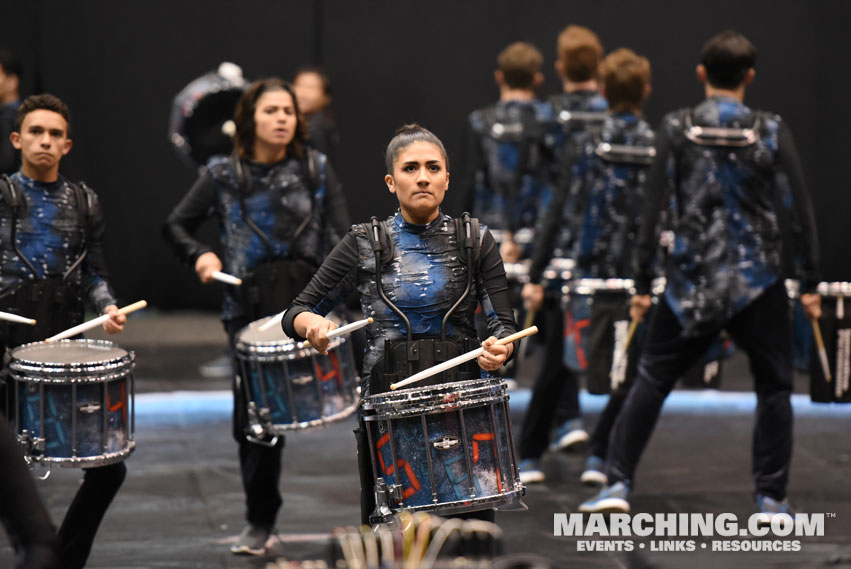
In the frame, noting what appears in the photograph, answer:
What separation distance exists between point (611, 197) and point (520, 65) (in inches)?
45.4

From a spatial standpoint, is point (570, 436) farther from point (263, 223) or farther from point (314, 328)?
point (314, 328)

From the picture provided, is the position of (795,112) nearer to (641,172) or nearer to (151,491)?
(641,172)

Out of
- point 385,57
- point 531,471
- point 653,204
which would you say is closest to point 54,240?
point 653,204

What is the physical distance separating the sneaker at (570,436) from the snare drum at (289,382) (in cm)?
211

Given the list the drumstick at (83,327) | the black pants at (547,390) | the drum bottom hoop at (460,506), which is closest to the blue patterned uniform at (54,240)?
the drumstick at (83,327)

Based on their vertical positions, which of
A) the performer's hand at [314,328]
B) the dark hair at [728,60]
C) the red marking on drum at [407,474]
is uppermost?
the dark hair at [728,60]

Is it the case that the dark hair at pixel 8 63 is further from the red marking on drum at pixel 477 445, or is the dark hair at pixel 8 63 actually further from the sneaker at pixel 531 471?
the red marking on drum at pixel 477 445

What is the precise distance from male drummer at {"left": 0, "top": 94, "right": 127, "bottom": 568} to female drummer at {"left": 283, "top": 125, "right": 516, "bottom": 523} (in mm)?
979

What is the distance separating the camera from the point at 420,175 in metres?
3.53

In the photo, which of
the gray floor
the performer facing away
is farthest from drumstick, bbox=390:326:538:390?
the performer facing away

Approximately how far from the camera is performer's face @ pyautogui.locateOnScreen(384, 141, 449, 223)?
3533 mm

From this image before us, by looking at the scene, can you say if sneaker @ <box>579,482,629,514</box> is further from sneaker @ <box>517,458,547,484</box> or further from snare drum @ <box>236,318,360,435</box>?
snare drum @ <box>236,318,360,435</box>

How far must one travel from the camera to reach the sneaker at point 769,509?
4832 mm

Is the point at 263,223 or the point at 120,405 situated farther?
the point at 263,223
